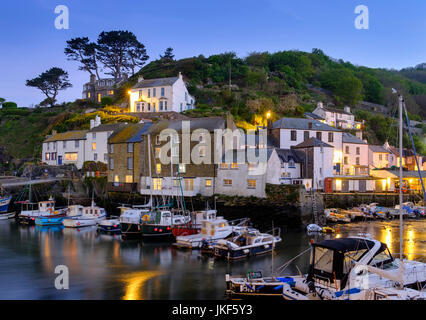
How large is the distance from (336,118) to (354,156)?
51.0 ft

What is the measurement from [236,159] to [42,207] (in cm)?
2106

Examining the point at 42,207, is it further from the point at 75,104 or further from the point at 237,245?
the point at 75,104

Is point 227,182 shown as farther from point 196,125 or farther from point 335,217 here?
point 335,217

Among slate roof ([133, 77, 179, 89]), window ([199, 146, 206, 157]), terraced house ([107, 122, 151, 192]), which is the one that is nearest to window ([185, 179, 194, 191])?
window ([199, 146, 206, 157])

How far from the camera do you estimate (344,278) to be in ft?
41.5

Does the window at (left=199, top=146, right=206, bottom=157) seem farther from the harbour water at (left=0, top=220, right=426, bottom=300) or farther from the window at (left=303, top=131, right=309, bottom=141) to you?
the window at (left=303, top=131, right=309, bottom=141)

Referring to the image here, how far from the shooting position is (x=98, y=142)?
48.5 metres

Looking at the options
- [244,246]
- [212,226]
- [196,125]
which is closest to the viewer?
[244,246]

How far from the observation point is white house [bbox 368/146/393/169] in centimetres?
5309

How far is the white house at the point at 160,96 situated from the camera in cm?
5644

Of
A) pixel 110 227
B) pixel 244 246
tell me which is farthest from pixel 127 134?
pixel 244 246

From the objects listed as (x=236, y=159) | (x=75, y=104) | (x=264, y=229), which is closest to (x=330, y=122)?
(x=236, y=159)

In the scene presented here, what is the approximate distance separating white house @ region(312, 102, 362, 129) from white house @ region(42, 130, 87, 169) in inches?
1539

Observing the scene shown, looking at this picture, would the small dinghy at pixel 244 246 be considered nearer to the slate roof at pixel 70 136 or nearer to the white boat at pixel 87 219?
the white boat at pixel 87 219
